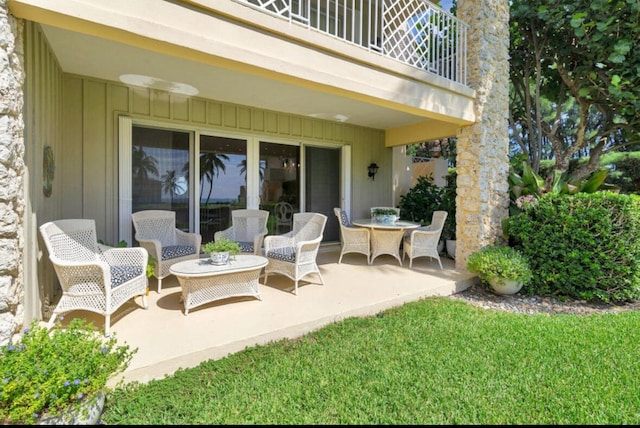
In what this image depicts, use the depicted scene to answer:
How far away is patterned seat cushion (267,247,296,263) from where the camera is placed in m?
4.09

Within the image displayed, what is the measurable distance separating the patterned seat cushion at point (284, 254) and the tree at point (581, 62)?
5831 mm

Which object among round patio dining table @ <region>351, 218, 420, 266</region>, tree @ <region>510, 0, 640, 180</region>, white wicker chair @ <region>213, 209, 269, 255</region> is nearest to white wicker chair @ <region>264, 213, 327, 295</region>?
white wicker chair @ <region>213, 209, 269, 255</region>

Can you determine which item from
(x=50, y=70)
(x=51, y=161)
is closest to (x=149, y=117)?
(x=50, y=70)

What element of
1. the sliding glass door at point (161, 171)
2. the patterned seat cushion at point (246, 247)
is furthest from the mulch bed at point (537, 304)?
the sliding glass door at point (161, 171)

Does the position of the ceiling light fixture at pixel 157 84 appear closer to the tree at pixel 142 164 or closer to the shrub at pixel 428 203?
the tree at pixel 142 164

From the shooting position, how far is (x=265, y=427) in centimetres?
186

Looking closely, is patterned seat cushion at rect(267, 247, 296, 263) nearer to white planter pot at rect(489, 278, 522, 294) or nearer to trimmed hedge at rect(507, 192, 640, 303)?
white planter pot at rect(489, 278, 522, 294)

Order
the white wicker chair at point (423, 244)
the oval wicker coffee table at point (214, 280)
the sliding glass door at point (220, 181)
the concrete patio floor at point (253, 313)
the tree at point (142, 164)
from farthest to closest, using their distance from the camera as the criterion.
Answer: the sliding glass door at point (220, 181) → the white wicker chair at point (423, 244) → the tree at point (142, 164) → the oval wicker coffee table at point (214, 280) → the concrete patio floor at point (253, 313)

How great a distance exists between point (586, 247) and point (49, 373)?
5797 millimetres

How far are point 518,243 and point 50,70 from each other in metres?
6.91

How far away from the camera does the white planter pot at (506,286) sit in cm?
452

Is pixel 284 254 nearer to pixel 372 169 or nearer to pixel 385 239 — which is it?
pixel 385 239

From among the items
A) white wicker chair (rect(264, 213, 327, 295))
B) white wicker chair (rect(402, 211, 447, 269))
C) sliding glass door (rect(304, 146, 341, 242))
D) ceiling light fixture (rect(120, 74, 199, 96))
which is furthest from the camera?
sliding glass door (rect(304, 146, 341, 242))

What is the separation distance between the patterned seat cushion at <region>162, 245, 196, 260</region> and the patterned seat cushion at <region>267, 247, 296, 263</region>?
44.2 inches
